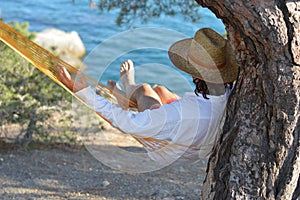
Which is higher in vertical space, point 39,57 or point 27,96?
point 39,57

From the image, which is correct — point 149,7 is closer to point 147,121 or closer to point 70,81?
point 70,81

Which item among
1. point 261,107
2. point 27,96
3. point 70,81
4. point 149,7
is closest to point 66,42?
point 149,7

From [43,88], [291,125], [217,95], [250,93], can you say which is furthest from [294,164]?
[43,88]

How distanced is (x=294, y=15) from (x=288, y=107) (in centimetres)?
29

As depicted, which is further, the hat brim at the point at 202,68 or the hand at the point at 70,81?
the hand at the point at 70,81

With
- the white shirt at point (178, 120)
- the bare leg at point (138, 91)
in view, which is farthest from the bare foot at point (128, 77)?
the white shirt at point (178, 120)

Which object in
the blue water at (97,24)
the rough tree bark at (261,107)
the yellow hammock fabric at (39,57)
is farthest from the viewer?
the blue water at (97,24)

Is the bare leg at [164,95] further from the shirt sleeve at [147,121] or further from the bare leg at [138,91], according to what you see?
the shirt sleeve at [147,121]

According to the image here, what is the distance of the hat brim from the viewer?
2.10 metres

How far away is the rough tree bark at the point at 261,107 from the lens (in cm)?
172

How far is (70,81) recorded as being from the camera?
2295 mm

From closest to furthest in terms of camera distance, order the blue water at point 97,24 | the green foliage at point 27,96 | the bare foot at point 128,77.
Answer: the bare foot at point 128,77
the green foliage at point 27,96
the blue water at point 97,24

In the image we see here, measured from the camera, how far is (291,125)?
1798mm

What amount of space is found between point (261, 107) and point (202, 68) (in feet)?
1.27
